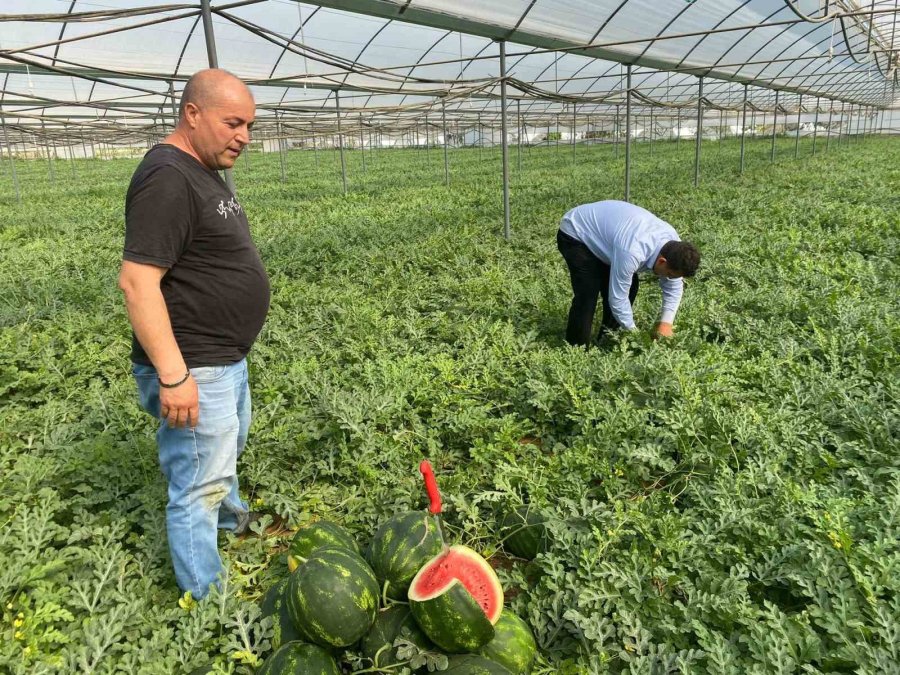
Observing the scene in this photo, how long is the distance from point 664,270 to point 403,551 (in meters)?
3.18

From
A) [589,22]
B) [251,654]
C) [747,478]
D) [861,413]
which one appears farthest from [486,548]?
[589,22]

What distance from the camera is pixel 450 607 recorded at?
198 centimetres

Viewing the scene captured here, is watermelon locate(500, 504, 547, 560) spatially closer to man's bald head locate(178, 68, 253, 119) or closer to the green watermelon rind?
the green watermelon rind

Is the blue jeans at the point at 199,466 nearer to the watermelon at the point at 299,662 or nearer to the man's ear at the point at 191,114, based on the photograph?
the watermelon at the point at 299,662

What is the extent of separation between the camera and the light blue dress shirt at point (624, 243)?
14.9 feet

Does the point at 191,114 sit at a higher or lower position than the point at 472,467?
higher

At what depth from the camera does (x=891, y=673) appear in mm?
1845

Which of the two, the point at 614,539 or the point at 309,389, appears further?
the point at 309,389

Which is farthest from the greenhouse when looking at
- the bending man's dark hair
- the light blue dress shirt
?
the light blue dress shirt

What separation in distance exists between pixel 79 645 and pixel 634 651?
221cm

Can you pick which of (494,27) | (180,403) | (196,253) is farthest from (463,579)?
(494,27)

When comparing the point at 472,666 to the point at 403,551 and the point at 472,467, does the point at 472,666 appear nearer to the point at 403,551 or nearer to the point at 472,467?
the point at 403,551

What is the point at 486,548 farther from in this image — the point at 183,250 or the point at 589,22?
the point at 589,22

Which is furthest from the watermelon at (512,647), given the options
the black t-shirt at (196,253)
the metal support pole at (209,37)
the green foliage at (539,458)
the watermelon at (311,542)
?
the metal support pole at (209,37)
